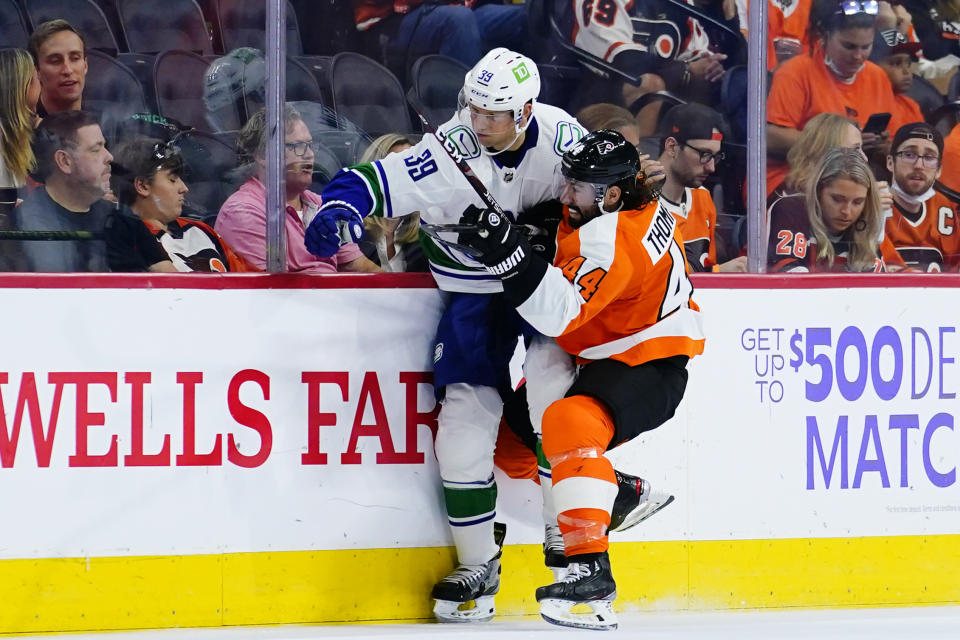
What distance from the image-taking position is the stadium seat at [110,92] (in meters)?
2.76

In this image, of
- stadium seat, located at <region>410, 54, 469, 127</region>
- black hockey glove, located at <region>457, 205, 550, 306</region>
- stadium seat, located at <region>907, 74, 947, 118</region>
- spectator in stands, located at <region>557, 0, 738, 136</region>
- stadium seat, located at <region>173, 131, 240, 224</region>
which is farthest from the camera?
stadium seat, located at <region>907, 74, 947, 118</region>

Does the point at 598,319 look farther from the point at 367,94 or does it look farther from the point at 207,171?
the point at 207,171

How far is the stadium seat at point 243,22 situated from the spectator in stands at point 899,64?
166 cm

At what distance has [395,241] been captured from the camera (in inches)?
119

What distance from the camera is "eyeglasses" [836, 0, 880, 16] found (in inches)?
128

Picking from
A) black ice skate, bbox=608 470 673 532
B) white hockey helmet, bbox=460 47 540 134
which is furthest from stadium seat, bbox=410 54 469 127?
black ice skate, bbox=608 470 673 532

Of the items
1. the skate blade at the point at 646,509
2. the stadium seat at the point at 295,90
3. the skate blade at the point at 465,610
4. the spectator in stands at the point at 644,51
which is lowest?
the skate blade at the point at 465,610

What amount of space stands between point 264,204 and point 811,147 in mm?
1507

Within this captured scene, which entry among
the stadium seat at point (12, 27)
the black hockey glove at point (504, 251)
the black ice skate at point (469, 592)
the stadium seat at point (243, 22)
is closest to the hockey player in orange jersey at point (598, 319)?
the black hockey glove at point (504, 251)

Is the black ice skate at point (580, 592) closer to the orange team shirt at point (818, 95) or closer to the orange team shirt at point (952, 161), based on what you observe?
the orange team shirt at point (818, 95)

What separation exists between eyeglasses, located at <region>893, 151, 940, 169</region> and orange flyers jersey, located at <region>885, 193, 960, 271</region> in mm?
88

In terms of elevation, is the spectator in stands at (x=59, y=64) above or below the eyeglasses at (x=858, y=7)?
below

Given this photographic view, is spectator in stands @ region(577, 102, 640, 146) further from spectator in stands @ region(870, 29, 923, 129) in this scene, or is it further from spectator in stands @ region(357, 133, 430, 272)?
spectator in stands @ region(870, 29, 923, 129)

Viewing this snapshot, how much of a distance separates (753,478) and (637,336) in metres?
0.66
